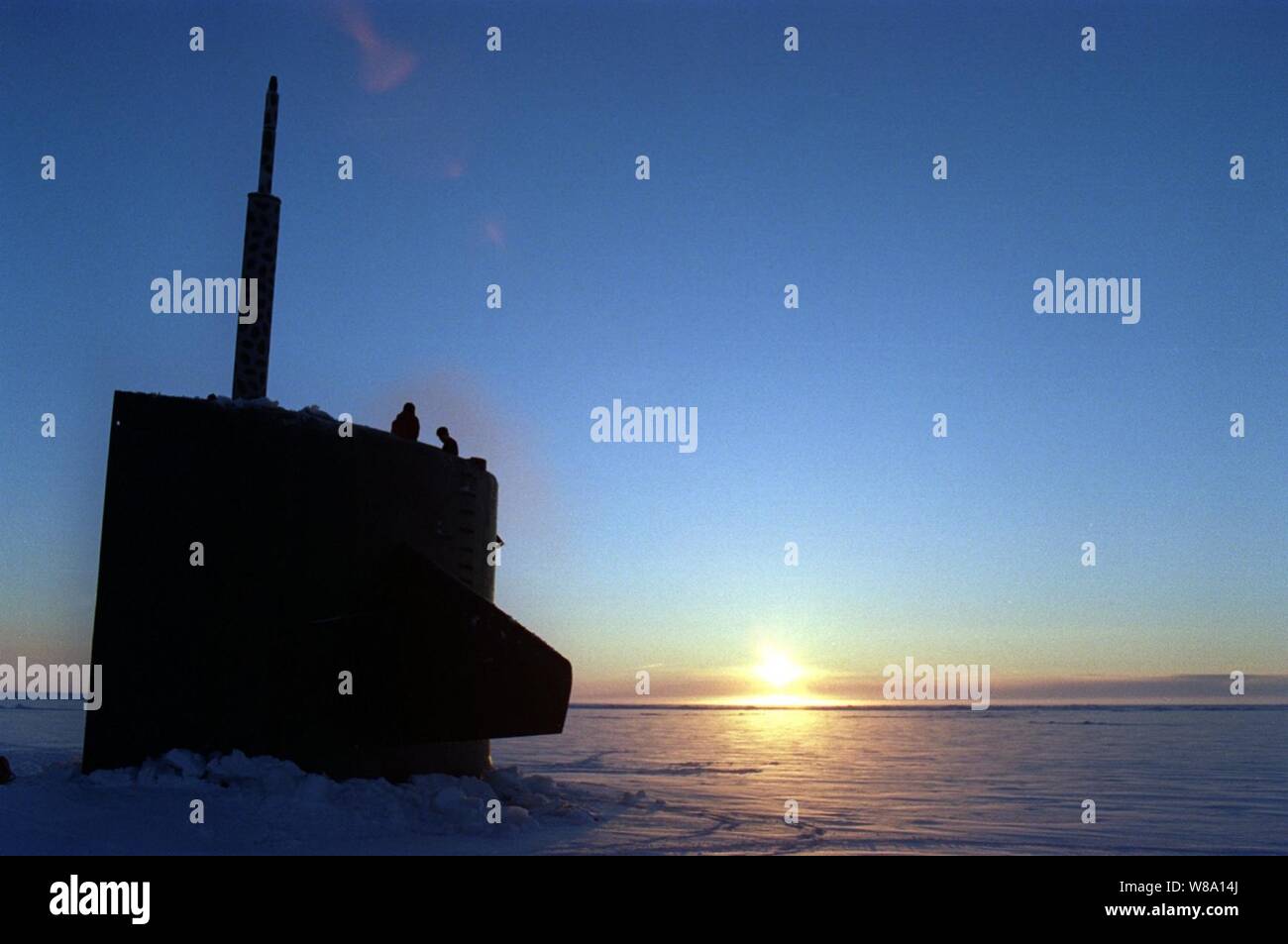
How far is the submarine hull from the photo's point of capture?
8.75 m

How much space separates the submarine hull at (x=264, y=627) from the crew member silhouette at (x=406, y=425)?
57.1 inches

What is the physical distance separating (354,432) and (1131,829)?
1043cm

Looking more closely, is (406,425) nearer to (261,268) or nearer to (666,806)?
(261,268)

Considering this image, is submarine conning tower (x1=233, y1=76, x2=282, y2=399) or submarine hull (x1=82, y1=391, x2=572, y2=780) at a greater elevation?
submarine conning tower (x1=233, y1=76, x2=282, y2=399)

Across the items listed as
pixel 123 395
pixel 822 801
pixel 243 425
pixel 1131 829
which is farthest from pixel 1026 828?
pixel 123 395

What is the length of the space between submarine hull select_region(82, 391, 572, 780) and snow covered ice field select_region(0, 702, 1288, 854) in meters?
0.42

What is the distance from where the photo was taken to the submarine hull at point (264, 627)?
28.7 feet

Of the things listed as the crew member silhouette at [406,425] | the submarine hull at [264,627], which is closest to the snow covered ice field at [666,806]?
the submarine hull at [264,627]

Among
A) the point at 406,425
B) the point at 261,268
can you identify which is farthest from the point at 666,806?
the point at 261,268

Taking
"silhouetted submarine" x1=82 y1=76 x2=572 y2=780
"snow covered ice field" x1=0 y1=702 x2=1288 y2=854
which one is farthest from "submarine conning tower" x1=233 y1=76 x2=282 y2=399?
"snow covered ice field" x1=0 y1=702 x2=1288 y2=854

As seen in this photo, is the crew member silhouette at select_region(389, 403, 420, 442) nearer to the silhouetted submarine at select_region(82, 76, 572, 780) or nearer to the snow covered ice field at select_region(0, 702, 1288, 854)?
the silhouetted submarine at select_region(82, 76, 572, 780)

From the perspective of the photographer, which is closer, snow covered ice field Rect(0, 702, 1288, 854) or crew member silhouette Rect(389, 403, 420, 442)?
snow covered ice field Rect(0, 702, 1288, 854)
